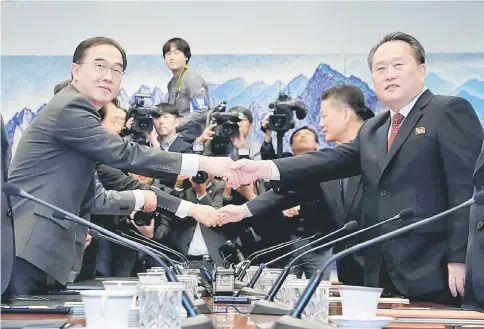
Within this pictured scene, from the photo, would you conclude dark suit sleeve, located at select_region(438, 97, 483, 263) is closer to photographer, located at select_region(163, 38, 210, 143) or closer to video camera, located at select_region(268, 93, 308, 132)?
video camera, located at select_region(268, 93, 308, 132)

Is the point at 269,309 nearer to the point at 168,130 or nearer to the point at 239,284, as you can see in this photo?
the point at 239,284

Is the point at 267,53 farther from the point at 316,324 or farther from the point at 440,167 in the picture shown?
the point at 316,324

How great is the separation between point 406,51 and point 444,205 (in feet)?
2.09

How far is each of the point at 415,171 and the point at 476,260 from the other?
2.33 ft

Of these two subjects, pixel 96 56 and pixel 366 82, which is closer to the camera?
pixel 96 56

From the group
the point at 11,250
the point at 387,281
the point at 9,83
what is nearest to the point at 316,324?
the point at 11,250

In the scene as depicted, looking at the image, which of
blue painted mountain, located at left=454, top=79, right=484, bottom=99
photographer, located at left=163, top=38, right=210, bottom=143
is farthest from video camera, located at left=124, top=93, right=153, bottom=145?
blue painted mountain, located at left=454, top=79, right=484, bottom=99

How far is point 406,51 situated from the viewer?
303 cm

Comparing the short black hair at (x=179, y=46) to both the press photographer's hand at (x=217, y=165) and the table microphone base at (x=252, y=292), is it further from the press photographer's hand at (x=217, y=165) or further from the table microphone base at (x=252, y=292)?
the table microphone base at (x=252, y=292)

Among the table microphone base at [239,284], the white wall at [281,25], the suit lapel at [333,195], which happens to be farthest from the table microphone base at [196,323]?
the white wall at [281,25]

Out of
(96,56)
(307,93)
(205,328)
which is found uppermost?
(307,93)

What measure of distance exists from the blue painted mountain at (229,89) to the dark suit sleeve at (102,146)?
3.34 m

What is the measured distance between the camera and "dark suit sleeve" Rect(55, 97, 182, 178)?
2.89 metres

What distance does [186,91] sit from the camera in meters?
5.96
